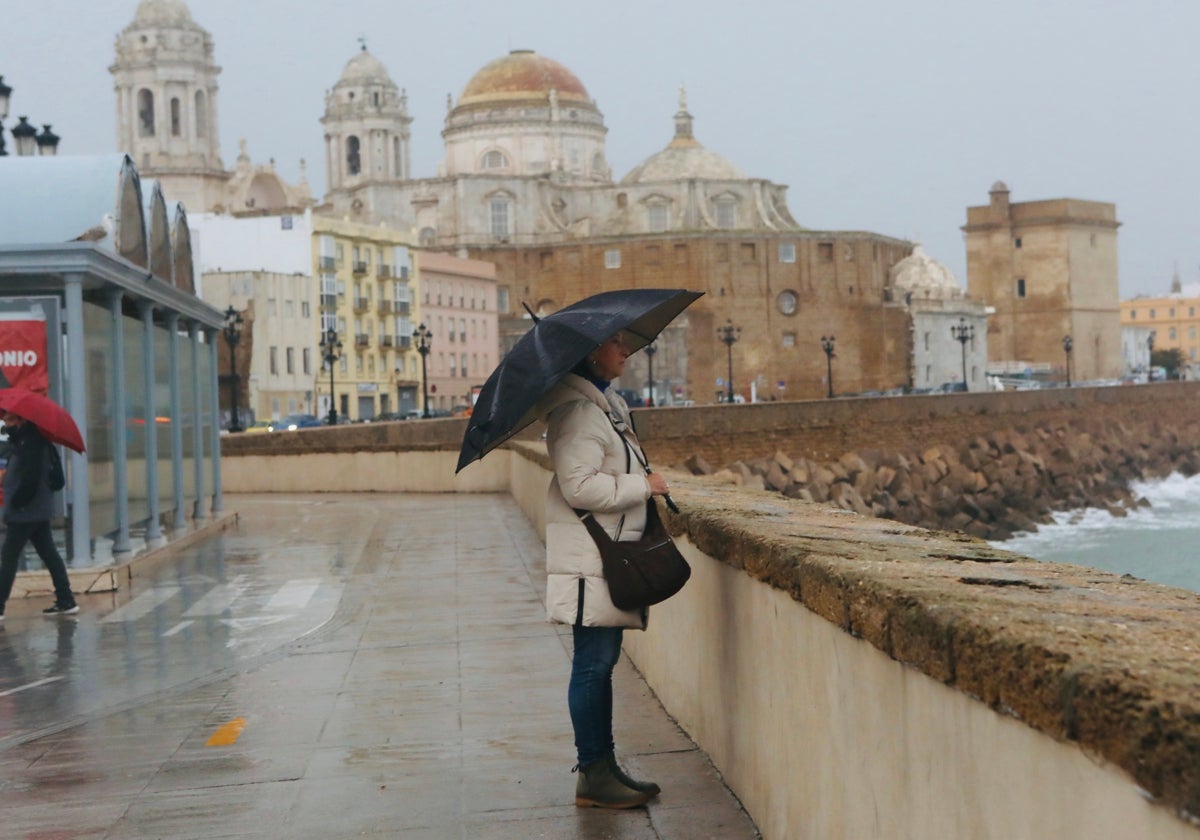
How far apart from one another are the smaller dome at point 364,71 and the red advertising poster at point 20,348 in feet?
342

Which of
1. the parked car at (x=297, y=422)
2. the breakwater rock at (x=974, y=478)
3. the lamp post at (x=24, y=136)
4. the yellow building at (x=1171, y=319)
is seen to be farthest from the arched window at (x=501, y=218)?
the lamp post at (x=24, y=136)

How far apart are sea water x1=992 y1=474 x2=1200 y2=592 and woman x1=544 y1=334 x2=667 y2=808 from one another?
30320mm

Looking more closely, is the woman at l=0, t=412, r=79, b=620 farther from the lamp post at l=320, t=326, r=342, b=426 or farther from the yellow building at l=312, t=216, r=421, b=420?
the yellow building at l=312, t=216, r=421, b=420

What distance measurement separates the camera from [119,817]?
552 centimetres

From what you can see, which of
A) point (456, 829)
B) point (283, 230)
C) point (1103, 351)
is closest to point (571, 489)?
point (456, 829)

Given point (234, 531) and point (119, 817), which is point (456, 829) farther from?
point (234, 531)

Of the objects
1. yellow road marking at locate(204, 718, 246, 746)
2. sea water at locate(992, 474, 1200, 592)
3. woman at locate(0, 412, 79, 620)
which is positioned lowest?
sea water at locate(992, 474, 1200, 592)

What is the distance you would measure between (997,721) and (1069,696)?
41cm

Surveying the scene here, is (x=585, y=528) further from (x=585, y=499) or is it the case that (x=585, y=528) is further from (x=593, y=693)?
(x=593, y=693)

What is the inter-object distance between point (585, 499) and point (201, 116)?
10553 centimetres

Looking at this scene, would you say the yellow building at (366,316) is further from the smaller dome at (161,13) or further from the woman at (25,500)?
the woman at (25,500)

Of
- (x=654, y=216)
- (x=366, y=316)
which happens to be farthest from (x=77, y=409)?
(x=654, y=216)

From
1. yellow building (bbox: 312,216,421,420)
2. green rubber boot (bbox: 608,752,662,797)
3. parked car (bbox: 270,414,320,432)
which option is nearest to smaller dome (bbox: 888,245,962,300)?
yellow building (bbox: 312,216,421,420)

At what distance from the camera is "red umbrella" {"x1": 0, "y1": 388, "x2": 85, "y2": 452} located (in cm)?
1054
